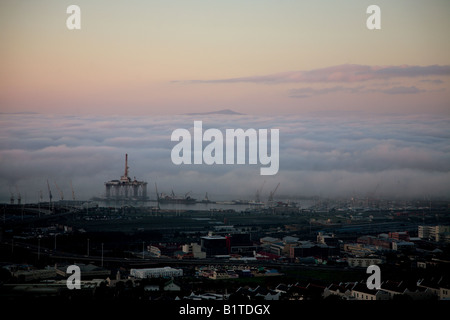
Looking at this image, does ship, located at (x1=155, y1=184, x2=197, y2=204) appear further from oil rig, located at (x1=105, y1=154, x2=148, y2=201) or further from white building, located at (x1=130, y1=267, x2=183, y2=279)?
white building, located at (x1=130, y1=267, x2=183, y2=279)

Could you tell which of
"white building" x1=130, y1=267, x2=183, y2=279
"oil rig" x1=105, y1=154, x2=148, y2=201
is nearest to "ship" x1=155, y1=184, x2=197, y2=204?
"oil rig" x1=105, y1=154, x2=148, y2=201

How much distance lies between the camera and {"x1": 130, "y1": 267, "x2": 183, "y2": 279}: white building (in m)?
13.2

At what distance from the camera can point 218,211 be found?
35.0 metres

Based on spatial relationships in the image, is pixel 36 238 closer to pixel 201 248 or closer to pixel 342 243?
pixel 201 248

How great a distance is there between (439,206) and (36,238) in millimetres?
21299

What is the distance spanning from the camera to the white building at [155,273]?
1322 centimetres

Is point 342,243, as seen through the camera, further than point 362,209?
No

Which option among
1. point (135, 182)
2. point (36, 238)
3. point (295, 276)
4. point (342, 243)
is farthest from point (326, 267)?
point (135, 182)


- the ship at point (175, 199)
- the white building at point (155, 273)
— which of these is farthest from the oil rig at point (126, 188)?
the white building at point (155, 273)

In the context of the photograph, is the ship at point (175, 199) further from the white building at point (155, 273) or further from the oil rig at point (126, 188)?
the white building at point (155, 273)

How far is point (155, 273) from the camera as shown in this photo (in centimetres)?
Result: 1345

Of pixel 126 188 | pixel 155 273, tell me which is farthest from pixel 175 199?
pixel 155 273

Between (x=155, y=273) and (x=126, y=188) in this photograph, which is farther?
(x=126, y=188)

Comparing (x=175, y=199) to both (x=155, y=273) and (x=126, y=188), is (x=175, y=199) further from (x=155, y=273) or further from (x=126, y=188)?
(x=155, y=273)
